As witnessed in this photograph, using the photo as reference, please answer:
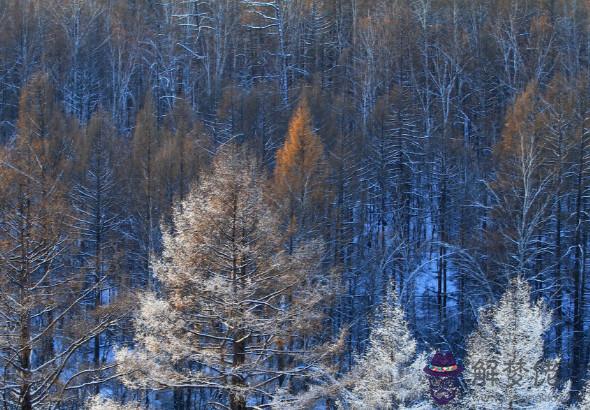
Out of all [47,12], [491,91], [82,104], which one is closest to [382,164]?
[491,91]

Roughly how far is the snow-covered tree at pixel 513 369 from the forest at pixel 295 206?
7 cm

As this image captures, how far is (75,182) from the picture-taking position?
27922mm

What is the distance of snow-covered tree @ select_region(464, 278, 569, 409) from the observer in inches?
713

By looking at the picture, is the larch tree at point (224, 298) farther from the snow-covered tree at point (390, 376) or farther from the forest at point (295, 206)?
the snow-covered tree at point (390, 376)

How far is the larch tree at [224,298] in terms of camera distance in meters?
9.39

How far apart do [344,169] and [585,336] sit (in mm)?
13107

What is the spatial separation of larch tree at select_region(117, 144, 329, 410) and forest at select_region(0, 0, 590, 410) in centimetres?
4

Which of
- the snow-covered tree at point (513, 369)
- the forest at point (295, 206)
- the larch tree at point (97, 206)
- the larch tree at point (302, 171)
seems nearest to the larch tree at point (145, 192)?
the forest at point (295, 206)

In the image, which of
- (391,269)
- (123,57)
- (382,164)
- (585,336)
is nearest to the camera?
(585,336)

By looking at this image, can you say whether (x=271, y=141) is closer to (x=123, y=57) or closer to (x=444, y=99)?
(x=444, y=99)

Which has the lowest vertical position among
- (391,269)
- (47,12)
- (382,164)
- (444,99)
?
(391,269)

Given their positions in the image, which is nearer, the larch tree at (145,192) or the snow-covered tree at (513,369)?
the snow-covered tree at (513,369)

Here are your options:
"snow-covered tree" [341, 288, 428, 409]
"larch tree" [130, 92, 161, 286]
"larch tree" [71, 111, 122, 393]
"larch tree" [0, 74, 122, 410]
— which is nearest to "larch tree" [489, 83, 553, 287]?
"snow-covered tree" [341, 288, 428, 409]

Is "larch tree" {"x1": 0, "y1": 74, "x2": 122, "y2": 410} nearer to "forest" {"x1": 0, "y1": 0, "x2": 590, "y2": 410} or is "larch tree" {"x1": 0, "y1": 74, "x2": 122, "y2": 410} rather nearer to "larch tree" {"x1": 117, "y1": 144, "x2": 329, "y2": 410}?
"forest" {"x1": 0, "y1": 0, "x2": 590, "y2": 410}
